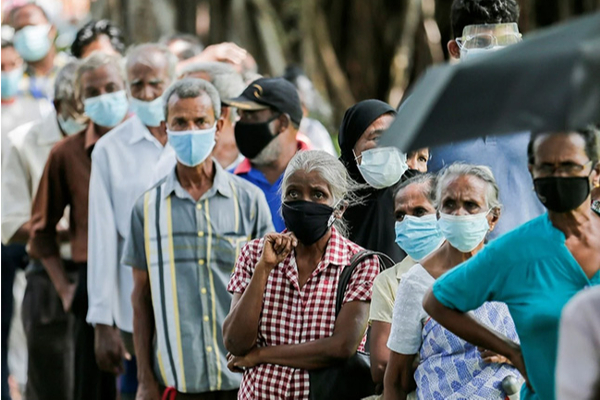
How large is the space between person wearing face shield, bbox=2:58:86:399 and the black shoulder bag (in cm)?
300

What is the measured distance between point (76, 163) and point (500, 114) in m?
4.29

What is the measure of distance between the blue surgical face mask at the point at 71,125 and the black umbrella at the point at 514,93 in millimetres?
4559

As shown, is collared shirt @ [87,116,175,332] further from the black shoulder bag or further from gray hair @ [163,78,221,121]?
the black shoulder bag

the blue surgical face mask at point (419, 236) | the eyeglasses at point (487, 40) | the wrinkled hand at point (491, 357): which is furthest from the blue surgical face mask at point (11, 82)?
the wrinkled hand at point (491, 357)

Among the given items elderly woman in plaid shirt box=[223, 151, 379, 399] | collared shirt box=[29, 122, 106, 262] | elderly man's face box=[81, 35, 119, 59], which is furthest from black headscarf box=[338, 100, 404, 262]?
elderly man's face box=[81, 35, 119, 59]

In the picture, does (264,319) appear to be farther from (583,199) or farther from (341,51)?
(341,51)

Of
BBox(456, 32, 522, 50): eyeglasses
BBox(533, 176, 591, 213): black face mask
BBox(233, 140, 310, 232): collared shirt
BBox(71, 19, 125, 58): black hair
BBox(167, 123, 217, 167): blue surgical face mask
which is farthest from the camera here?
BBox(71, 19, 125, 58): black hair

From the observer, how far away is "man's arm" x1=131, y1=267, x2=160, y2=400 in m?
5.89

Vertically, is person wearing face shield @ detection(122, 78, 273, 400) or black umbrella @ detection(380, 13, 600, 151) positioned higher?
black umbrella @ detection(380, 13, 600, 151)

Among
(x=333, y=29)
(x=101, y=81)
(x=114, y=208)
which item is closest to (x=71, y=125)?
(x=101, y=81)

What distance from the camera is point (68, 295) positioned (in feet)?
23.2

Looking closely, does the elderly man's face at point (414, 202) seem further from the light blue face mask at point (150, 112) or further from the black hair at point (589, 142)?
the light blue face mask at point (150, 112)

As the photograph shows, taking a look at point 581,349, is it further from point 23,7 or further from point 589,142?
point 23,7

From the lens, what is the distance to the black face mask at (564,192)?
3789 mm
